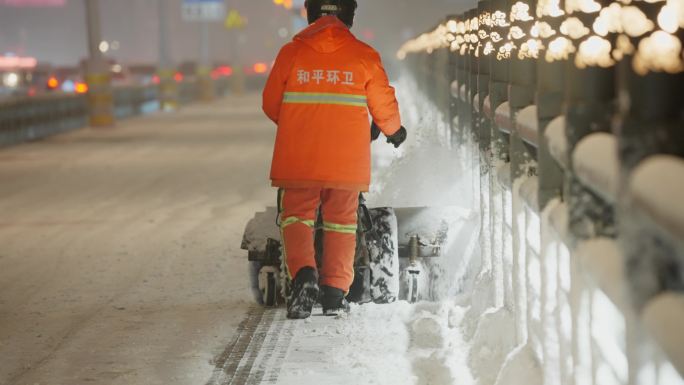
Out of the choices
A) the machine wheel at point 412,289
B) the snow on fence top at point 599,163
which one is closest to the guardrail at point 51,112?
the machine wheel at point 412,289

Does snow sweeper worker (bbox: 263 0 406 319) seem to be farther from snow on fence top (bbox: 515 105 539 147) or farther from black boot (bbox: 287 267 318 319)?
snow on fence top (bbox: 515 105 539 147)

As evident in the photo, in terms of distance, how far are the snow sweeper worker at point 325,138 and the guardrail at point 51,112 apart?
17854mm

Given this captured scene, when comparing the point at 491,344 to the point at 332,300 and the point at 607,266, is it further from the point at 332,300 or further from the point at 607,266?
the point at 607,266

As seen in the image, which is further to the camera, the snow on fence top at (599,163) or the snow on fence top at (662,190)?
the snow on fence top at (599,163)

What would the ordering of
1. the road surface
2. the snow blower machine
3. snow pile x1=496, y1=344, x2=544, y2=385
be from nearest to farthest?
snow pile x1=496, y1=344, x2=544, y2=385, the road surface, the snow blower machine

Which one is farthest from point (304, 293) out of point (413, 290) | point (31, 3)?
point (31, 3)

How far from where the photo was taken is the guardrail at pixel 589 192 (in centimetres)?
232

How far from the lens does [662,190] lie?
6.93 feet

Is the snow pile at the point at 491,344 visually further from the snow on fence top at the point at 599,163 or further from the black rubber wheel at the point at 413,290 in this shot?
the snow on fence top at the point at 599,163

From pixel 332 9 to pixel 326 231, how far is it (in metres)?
1.12

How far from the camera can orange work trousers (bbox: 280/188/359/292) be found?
20.3 ft

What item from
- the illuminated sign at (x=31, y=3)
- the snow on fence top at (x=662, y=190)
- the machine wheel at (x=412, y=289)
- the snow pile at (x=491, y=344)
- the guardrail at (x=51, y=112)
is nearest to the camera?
the snow on fence top at (x=662, y=190)

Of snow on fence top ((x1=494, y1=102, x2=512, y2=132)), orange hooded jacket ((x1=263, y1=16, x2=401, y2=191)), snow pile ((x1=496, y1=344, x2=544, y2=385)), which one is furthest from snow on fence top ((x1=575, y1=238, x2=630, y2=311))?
orange hooded jacket ((x1=263, y1=16, x2=401, y2=191))

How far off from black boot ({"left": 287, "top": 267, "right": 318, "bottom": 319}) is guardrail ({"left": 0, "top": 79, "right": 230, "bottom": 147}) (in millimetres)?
17925
